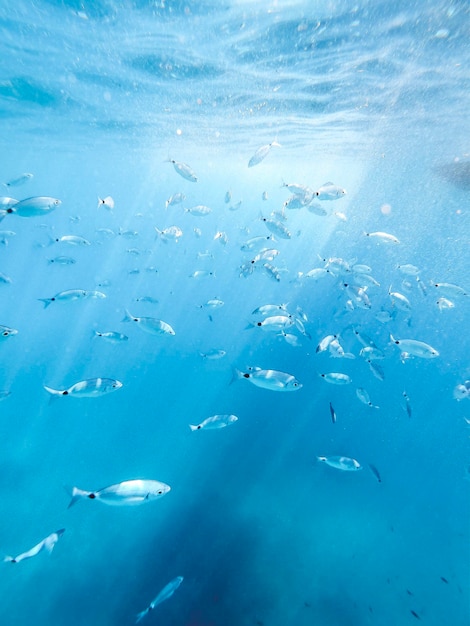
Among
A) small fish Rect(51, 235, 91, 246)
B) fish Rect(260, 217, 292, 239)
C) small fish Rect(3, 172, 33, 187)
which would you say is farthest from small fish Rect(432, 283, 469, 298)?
small fish Rect(3, 172, 33, 187)

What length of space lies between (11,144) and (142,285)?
19165 mm

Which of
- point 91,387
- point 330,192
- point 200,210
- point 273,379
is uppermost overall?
point 330,192

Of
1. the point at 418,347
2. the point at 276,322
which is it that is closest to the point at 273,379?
the point at 276,322

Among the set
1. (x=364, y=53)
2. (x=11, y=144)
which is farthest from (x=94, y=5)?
(x=11, y=144)

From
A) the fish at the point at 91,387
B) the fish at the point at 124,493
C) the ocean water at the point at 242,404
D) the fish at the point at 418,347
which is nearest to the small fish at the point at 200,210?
the ocean water at the point at 242,404

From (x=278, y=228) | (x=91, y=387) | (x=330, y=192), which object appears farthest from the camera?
(x=278, y=228)

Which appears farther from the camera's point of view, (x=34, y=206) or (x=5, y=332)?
(x=34, y=206)

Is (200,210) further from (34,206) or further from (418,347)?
(418,347)

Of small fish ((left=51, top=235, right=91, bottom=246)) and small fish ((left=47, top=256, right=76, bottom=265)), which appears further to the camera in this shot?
small fish ((left=47, top=256, right=76, bottom=265))

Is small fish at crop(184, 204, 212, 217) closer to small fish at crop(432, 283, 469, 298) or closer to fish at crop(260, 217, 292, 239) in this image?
fish at crop(260, 217, 292, 239)

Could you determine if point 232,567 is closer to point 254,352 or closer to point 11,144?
point 254,352

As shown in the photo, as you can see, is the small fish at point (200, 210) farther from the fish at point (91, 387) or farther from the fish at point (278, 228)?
the fish at point (91, 387)

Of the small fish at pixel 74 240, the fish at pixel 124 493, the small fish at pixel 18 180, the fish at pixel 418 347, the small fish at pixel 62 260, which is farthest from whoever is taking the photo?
the small fish at pixel 62 260

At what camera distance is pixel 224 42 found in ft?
33.6
